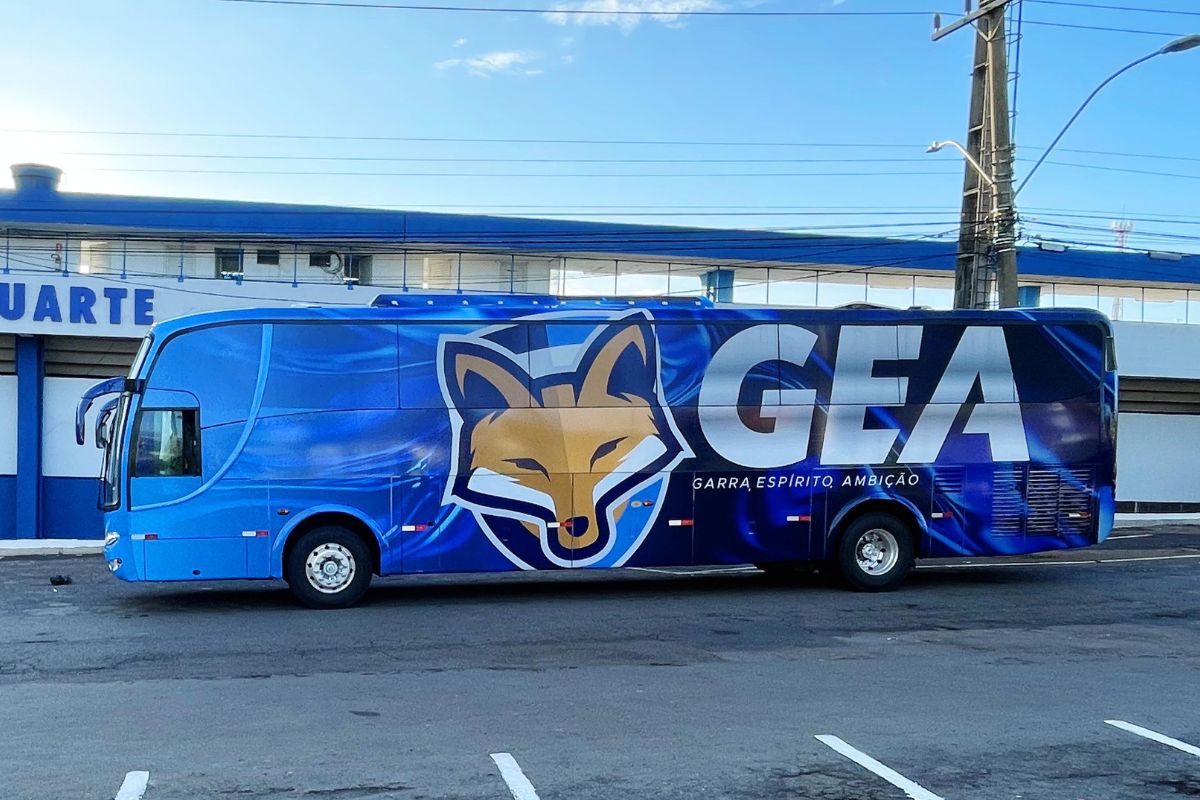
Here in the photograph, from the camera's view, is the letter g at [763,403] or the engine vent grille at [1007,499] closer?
the letter g at [763,403]

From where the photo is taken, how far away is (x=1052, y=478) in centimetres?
1427

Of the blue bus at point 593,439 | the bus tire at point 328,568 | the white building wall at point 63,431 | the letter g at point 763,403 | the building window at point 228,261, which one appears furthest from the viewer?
Answer: the building window at point 228,261

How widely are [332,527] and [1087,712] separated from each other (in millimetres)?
8130

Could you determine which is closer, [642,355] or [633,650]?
[633,650]

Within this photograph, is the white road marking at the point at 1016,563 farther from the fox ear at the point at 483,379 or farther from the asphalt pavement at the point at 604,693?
the fox ear at the point at 483,379

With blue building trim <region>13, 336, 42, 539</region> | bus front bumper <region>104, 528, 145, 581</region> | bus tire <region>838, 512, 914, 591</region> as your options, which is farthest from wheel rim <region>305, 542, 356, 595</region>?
blue building trim <region>13, 336, 42, 539</region>

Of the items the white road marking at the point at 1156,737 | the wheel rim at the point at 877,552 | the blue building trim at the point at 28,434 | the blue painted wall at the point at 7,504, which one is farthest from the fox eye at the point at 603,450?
the blue painted wall at the point at 7,504

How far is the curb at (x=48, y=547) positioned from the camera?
21109 mm

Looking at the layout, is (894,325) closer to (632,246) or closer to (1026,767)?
(1026,767)

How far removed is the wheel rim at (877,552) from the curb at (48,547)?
14.6 m

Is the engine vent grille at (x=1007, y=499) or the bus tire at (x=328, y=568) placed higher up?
the engine vent grille at (x=1007, y=499)

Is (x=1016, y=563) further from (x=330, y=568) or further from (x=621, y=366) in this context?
(x=330, y=568)

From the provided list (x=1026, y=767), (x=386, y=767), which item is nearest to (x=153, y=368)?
(x=386, y=767)

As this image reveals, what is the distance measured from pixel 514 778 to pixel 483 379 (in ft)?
24.2
